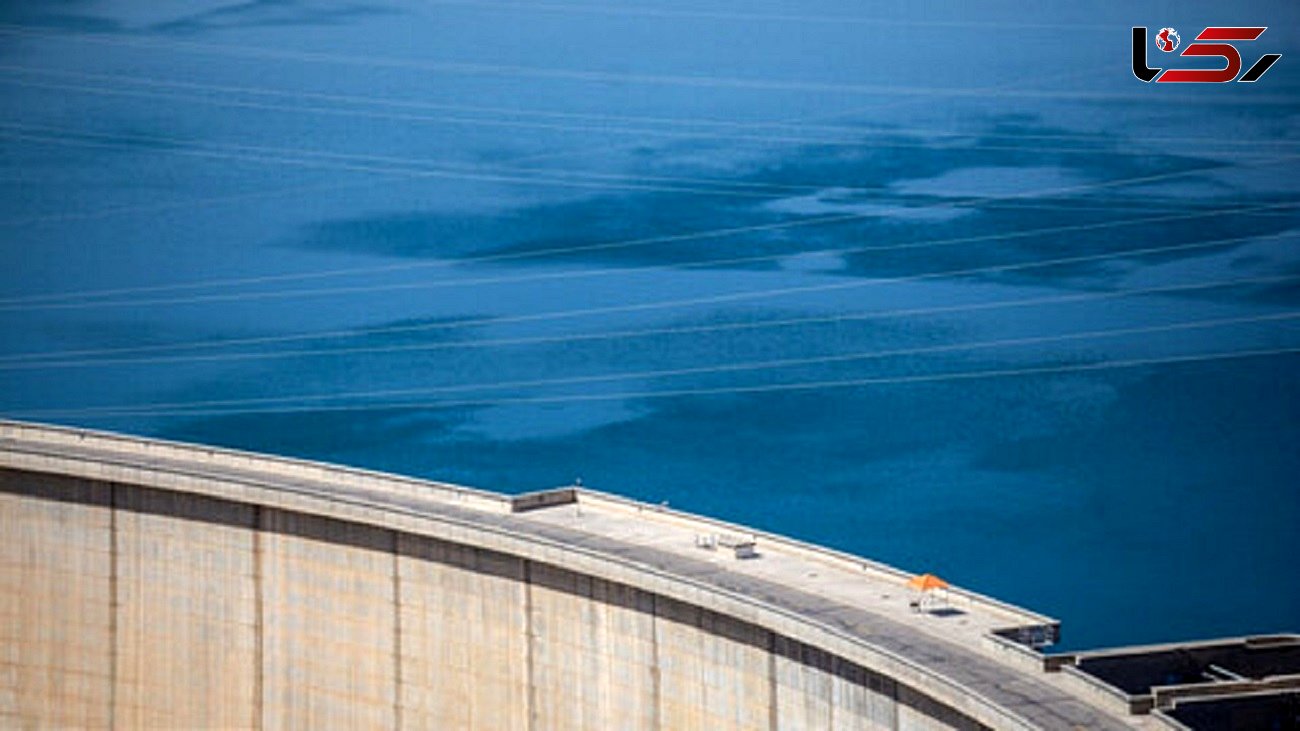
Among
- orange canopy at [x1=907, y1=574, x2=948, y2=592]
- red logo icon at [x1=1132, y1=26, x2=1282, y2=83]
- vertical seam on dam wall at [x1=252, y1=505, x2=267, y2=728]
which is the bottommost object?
vertical seam on dam wall at [x1=252, y1=505, x2=267, y2=728]

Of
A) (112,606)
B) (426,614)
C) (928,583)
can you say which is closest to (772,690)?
(928,583)

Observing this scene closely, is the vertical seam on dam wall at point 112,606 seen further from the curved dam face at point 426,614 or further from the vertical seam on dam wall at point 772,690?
the vertical seam on dam wall at point 772,690

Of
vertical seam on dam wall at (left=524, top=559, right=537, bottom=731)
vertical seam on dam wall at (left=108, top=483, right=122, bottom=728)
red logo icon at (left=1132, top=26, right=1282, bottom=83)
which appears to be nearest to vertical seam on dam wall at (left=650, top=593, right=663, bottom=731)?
vertical seam on dam wall at (left=524, top=559, right=537, bottom=731)

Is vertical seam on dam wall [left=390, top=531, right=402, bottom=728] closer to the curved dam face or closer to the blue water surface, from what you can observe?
the curved dam face

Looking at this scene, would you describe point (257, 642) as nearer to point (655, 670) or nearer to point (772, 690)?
point (655, 670)

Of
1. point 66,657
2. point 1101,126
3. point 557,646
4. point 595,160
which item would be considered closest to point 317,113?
point 595,160

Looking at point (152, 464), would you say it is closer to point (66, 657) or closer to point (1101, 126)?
point (66, 657)

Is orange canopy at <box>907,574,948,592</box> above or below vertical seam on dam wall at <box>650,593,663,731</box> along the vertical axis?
above
